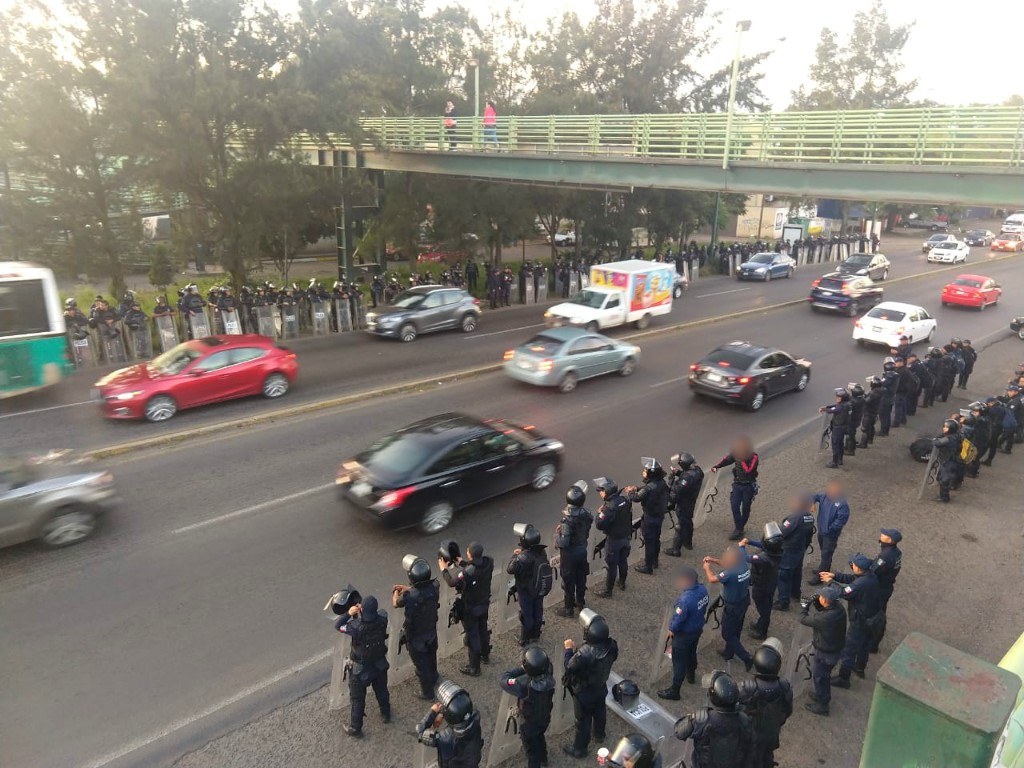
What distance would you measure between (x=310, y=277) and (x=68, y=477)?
86.9 ft

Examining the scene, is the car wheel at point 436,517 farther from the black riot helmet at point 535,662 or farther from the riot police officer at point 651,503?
the black riot helmet at point 535,662

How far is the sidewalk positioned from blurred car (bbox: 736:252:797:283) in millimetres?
21999

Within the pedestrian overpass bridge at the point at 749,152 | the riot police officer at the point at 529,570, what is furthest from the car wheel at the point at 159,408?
the pedestrian overpass bridge at the point at 749,152

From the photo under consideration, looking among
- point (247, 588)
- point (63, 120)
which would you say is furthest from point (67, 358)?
point (247, 588)

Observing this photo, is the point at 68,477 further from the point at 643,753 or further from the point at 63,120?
the point at 63,120

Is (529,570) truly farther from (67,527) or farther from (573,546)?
(67,527)

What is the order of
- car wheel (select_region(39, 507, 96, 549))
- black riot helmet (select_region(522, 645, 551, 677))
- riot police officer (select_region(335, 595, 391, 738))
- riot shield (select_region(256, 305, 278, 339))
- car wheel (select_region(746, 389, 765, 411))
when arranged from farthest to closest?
riot shield (select_region(256, 305, 278, 339)) < car wheel (select_region(746, 389, 765, 411)) < car wheel (select_region(39, 507, 96, 549)) < riot police officer (select_region(335, 595, 391, 738)) < black riot helmet (select_region(522, 645, 551, 677))

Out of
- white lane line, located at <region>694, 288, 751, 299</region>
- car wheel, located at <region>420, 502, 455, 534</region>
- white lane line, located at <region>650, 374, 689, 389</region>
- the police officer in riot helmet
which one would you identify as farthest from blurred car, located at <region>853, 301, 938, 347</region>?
the police officer in riot helmet

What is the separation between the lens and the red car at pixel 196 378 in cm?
1321

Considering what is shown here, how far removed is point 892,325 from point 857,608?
1664cm

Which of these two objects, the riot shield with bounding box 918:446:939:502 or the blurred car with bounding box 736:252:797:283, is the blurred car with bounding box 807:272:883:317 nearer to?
the blurred car with bounding box 736:252:797:283

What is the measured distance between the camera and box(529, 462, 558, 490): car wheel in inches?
429

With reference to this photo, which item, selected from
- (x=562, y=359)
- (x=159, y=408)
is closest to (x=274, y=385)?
(x=159, y=408)

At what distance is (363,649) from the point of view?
5.75 metres
